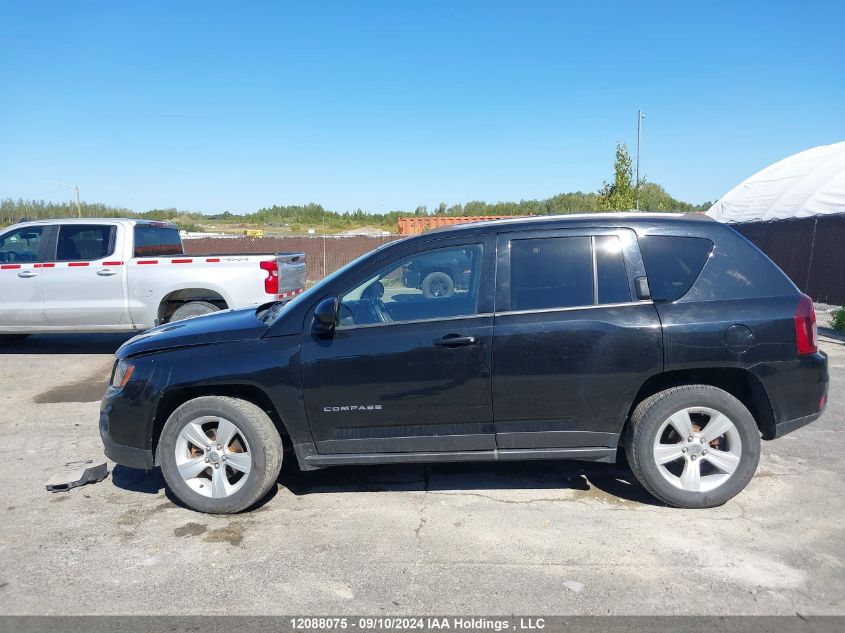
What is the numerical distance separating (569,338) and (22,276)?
853 cm

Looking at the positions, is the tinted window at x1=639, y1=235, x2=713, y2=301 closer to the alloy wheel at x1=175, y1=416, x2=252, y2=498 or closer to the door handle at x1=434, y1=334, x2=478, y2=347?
the door handle at x1=434, y1=334, x2=478, y2=347

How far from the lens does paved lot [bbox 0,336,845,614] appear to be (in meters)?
3.30

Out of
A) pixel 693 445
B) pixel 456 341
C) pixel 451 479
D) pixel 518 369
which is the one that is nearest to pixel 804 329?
pixel 693 445

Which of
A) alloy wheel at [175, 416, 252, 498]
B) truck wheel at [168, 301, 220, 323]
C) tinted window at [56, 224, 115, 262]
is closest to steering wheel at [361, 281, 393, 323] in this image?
alloy wheel at [175, 416, 252, 498]

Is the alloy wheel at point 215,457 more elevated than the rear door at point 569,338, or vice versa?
the rear door at point 569,338

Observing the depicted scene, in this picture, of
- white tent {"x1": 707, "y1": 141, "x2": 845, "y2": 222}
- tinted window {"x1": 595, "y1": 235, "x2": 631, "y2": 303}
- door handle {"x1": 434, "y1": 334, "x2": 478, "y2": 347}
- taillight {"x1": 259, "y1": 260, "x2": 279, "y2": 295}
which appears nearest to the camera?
door handle {"x1": 434, "y1": 334, "x2": 478, "y2": 347}

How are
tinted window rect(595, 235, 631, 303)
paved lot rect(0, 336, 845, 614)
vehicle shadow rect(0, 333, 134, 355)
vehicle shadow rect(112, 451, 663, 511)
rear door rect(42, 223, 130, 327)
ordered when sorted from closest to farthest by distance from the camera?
1. paved lot rect(0, 336, 845, 614)
2. tinted window rect(595, 235, 631, 303)
3. vehicle shadow rect(112, 451, 663, 511)
4. rear door rect(42, 223, 130, 327)
5. vehicle shadow rect(0, 333, 134, 355)

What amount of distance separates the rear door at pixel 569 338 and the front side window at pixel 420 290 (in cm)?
21

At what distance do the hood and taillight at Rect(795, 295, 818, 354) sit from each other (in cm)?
344

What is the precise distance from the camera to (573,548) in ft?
12.4

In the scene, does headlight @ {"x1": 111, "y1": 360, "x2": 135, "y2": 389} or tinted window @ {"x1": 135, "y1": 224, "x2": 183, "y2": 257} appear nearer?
headlight @ {"x1": 111, "y1": 360, "x2": 135, "y2": 389}

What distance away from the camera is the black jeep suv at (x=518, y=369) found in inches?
162

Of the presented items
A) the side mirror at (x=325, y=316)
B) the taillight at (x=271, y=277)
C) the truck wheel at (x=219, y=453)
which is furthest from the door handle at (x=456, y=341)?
the taillight at (x=271, y=277)

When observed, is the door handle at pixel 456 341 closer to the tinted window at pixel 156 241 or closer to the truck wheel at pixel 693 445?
the truck wheel at pixel 693 445
